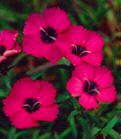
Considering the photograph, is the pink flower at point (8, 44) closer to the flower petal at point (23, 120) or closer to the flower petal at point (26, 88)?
the flower petal at point (26, 88)

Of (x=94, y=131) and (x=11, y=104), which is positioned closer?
(x=11, y=104)

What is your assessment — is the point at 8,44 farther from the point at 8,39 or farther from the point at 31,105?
the point at 31,105

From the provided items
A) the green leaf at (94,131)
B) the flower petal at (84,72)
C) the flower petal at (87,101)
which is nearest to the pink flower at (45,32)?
the flower petal at (84,72)

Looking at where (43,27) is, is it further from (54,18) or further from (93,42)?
(93,42)

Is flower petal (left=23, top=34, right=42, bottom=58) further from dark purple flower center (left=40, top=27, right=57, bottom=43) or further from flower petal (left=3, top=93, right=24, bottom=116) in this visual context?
flower petal (left=3, top=93, right=24, bottom=116)

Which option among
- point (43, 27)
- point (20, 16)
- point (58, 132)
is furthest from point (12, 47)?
point (20, 16)

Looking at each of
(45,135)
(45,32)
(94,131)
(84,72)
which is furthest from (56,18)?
(45,135)
